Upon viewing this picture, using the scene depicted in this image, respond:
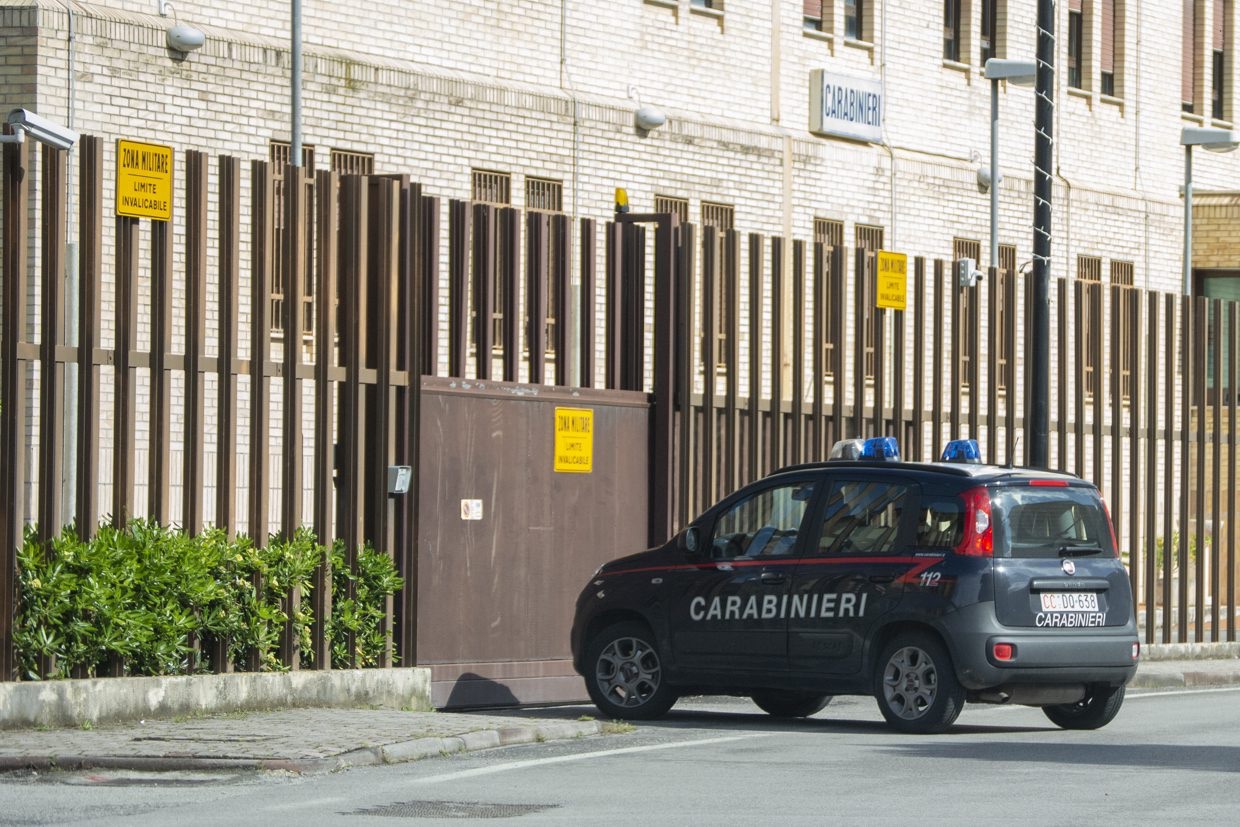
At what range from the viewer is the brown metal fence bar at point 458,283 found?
57.2 feet

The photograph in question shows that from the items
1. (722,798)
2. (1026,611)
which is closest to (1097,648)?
(1026,611)

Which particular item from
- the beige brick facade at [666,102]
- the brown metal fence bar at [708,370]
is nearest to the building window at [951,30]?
the beige brick facade at [666,102]

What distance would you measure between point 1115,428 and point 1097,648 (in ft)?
31.8

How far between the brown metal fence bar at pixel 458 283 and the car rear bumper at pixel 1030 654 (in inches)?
182

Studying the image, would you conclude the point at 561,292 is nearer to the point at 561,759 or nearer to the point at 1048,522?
the point at 1048,522

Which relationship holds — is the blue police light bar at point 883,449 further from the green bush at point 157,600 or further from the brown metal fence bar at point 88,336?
the brown metal fence bar at point 88,336

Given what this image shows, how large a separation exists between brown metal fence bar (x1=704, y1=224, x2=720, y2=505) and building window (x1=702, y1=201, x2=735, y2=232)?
11925 millimetres

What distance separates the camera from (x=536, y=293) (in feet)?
60.2

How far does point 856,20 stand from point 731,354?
53.0 feet

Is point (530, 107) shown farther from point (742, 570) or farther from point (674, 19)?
point (742, 570)

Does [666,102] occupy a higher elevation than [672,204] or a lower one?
higher

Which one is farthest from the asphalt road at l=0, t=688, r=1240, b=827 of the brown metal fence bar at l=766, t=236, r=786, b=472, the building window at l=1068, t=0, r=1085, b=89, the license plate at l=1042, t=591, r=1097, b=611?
the building window at l=1068, t=0, r=1085, b=89

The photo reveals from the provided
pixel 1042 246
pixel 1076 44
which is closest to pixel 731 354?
pixel 1042 246

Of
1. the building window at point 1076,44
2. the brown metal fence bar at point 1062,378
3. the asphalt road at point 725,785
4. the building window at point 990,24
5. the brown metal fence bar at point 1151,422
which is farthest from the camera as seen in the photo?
the building window at point 1076,44
